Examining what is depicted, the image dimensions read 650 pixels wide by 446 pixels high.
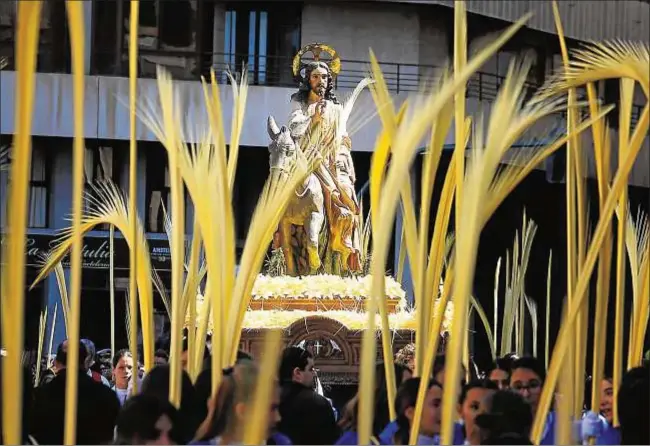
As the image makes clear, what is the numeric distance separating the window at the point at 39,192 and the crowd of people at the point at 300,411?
85.6 ft

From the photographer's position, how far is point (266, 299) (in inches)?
734

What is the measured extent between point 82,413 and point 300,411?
935 mm

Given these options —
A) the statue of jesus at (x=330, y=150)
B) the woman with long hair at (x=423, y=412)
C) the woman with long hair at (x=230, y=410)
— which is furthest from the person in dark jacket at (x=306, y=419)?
the statue of jesus at (x=330, y=150)

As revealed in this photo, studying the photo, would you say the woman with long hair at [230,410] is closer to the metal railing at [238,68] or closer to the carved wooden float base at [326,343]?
the carved wooden float base at [326,343]

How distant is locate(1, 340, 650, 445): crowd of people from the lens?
22.6ft

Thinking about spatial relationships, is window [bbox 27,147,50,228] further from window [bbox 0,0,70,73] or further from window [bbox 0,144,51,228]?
window [bbox 0,0,70,73]

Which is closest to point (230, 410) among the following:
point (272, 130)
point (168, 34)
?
point (272, 130)

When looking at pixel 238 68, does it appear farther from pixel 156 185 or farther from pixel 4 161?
pixel 4 161

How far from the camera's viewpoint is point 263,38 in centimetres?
3716

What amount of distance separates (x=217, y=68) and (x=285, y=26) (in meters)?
1.61

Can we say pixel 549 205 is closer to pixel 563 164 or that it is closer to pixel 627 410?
pixel 563 164

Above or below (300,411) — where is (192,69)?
above

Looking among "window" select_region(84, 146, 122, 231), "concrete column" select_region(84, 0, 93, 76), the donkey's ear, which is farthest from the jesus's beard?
"concrete column" select_region(84, 0, 93, 76)

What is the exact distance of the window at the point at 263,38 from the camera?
3684cm
